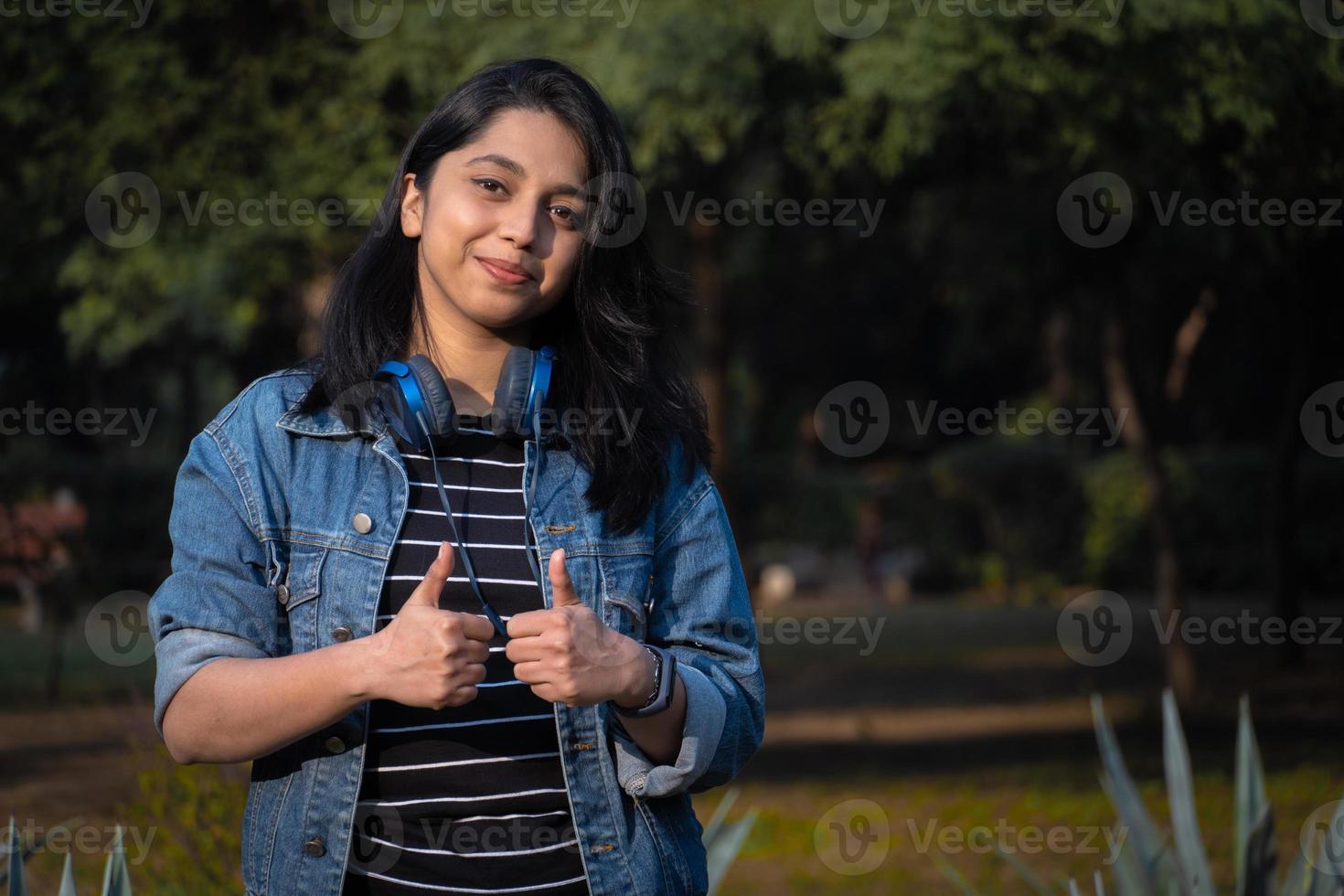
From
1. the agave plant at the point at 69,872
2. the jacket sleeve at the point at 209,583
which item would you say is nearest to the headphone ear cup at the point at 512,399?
the jacket sleeve at the point at 209,583

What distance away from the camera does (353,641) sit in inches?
66.6

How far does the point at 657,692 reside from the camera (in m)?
1.85

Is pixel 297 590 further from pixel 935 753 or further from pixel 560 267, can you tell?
pixel 935 753

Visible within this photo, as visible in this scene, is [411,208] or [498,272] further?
[411,208]

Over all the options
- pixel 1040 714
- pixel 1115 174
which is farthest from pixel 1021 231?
pixel 1040 714

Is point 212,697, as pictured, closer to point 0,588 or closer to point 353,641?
point 353,641

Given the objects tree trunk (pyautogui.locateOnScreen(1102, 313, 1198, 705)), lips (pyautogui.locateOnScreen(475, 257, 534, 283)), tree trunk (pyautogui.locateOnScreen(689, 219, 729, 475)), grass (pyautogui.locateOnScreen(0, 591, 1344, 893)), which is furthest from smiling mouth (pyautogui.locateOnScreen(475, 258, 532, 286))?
tree trunk (pyautogui.locateOnScreen(1102, 313, 1198, 705))

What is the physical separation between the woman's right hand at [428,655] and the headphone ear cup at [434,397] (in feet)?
0.99

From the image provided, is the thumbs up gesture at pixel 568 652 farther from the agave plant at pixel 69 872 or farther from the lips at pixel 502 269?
the agave plant at pixel 69 872

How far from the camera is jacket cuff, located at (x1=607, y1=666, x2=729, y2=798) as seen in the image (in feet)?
6.20

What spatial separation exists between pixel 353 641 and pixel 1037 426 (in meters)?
20.6

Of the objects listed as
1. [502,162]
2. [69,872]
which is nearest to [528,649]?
[502,162]

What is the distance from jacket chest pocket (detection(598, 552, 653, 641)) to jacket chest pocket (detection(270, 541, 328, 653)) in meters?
0.36

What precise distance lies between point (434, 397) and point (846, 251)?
547 inches
